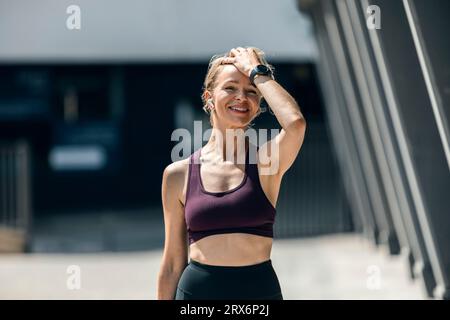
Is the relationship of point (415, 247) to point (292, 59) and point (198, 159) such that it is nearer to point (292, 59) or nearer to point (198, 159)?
point (198, 159)

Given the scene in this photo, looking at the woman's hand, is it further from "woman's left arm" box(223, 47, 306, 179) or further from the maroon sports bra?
the maroon sports bra

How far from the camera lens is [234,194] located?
271 centimetres

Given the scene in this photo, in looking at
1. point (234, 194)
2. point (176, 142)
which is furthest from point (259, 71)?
point (176, 142)

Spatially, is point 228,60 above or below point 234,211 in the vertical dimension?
above

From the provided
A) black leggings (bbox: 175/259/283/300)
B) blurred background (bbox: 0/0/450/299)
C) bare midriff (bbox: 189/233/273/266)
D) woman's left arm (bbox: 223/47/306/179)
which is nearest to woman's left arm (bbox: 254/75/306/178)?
woman's left arm (bbox: 223/47/306/179)

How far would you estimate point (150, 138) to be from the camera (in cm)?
2009

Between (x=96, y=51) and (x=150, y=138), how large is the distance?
3.25 meters

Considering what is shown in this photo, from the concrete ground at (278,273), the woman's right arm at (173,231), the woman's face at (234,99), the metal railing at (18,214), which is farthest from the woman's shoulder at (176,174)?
the metal railing at (18,214)

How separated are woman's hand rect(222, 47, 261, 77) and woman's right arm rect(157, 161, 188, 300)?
414 mm

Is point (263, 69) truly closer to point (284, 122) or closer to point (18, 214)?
point (284, 122)

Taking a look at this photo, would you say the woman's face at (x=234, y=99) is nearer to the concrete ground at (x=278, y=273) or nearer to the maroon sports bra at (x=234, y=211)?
the maroon sports bra at (x=234, y=211)

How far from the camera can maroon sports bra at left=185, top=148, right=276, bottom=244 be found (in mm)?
2686

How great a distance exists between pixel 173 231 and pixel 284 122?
0.58 meters

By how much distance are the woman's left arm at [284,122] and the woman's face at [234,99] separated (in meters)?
0.07
